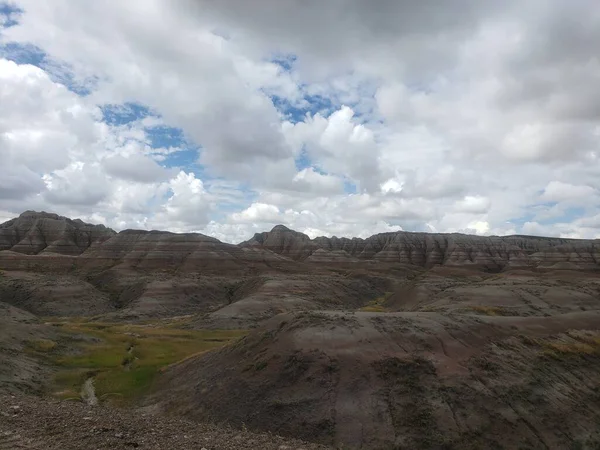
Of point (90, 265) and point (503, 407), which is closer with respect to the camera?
point (503, 407)

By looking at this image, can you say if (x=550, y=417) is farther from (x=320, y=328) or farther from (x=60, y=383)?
(x=60, y=383)

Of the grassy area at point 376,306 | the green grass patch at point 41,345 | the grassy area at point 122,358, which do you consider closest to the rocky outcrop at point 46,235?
the grassy area at point 376,306

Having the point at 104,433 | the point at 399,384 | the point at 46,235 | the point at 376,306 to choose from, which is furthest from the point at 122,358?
the point at 46,235

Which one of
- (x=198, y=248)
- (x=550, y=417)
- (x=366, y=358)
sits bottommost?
(x=550, y=417)

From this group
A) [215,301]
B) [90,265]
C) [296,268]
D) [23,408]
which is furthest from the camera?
[296,268]

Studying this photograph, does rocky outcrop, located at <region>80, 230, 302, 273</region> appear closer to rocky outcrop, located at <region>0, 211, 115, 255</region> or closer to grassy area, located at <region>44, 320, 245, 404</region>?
rocky outcrop, located at <region>0, 211, 115, 255</region>

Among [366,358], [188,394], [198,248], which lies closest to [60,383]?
[188,394]

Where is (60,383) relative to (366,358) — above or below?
below

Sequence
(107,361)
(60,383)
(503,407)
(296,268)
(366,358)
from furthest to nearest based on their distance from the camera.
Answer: (296,268) < (107,361) < (60,383) < (366,358) < (503,407)

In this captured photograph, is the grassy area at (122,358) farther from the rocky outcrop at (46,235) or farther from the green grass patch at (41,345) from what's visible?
the rocky outcrop at (46,235)
